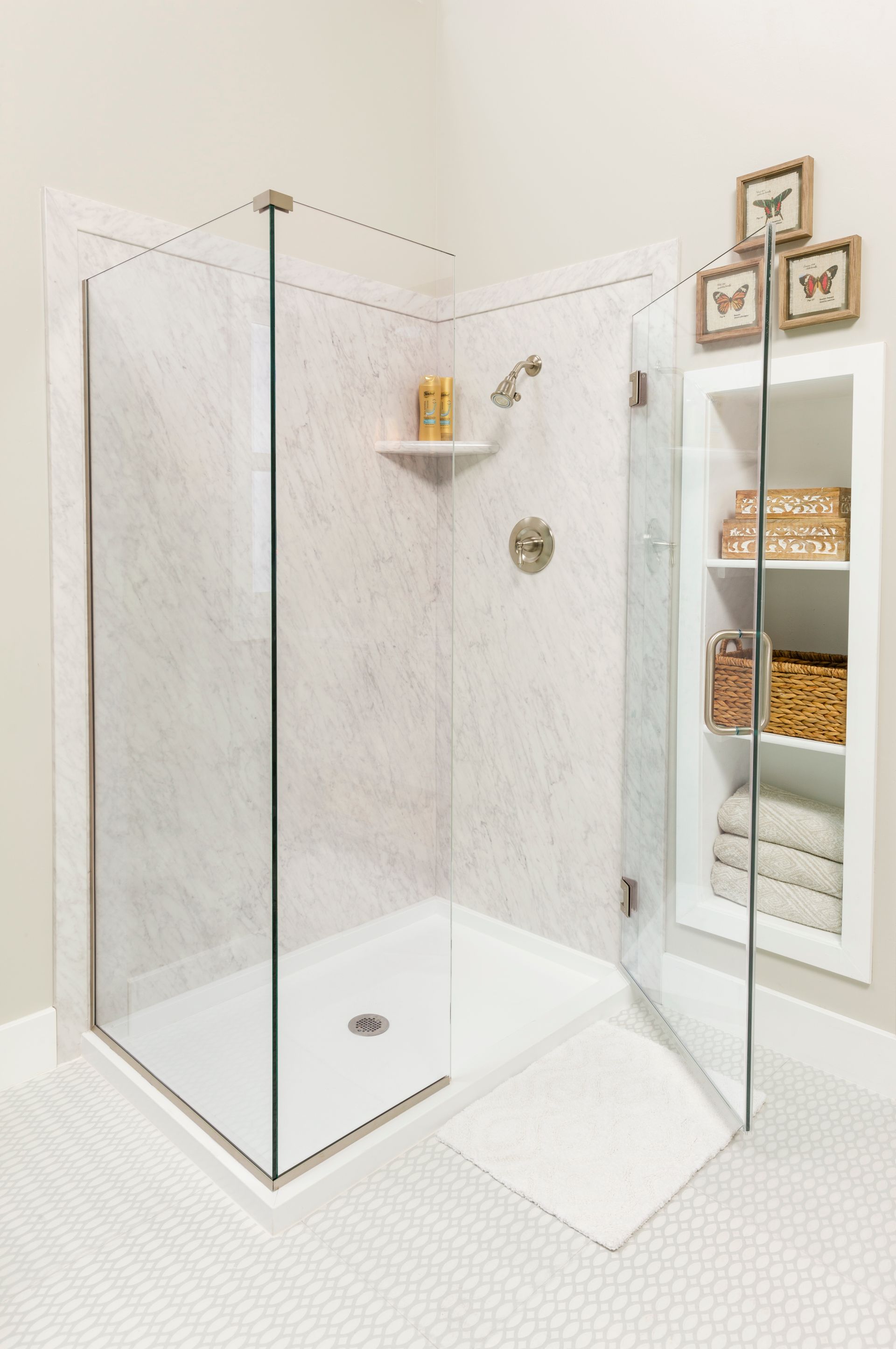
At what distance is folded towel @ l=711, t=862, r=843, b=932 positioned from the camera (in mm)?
1858

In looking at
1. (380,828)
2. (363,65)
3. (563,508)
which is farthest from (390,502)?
(363,65)

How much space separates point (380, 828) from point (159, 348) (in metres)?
1.03

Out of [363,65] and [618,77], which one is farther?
[363,65]

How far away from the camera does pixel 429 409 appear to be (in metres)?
1.69

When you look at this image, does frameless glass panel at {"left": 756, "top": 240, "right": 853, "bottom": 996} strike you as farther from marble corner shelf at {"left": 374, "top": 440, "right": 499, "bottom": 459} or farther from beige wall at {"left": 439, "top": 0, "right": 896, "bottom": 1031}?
marble corner shelf at {"left": 374, "top": 440, "right": 499, "bottom": 459}

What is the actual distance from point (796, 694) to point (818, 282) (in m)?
0.90

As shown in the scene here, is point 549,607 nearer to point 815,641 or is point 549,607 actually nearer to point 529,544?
point 529,544

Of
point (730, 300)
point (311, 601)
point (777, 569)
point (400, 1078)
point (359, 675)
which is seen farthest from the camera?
point (777, 569)

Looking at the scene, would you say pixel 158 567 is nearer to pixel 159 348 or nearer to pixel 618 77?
pixel 159 348

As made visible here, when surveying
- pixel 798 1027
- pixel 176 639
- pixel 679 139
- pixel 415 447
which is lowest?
pixel 798 1027

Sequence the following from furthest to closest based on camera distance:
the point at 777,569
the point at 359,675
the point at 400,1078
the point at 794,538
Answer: the point at 777,569 < the point at 794,538 < the point at 400,1078 < the point at 359,675

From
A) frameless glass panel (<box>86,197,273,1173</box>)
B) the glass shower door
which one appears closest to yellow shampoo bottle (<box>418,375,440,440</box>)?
frameless glass panel (<box>86,197,273,1173</box>)

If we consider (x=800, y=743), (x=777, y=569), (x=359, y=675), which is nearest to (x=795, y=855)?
(x=800, y=743)

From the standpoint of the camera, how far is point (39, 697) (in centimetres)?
192
